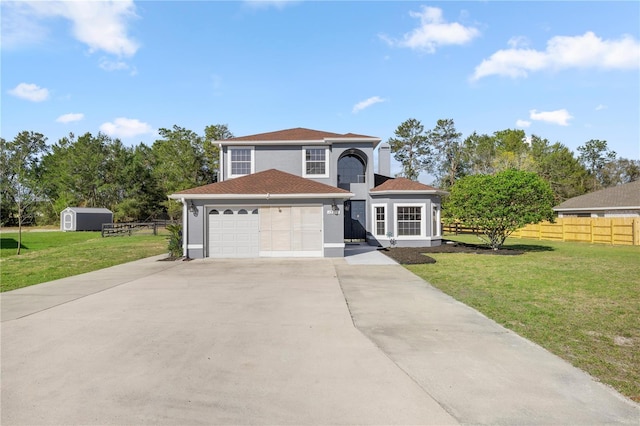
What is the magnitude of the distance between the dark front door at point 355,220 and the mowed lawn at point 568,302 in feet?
24.9

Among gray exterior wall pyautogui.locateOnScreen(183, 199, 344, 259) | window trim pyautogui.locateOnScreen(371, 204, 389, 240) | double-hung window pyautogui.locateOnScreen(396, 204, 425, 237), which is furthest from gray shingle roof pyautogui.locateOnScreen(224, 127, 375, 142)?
gray exterior wall pyautogui.locateOnScreen(183, 199, 344, 259)

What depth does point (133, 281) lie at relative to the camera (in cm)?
991

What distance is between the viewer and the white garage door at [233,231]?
15.1 meters

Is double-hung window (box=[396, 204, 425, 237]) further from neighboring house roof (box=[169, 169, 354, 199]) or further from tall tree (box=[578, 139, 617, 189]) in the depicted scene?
tall tree (box=[578, 139, 617, 189])

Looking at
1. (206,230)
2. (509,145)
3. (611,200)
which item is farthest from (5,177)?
(509,145)

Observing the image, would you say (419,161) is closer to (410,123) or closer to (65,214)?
(410,123)

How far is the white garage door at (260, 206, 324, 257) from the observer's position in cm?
1505

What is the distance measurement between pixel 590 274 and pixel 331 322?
945cm

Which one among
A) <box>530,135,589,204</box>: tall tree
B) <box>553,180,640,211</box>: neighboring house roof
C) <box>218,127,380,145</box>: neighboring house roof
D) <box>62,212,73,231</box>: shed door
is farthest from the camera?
<box>530,135,589,204</box>: tall tree

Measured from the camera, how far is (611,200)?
86.7ft

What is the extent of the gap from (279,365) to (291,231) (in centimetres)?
1100

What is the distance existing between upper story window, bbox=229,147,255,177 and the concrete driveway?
1292cm

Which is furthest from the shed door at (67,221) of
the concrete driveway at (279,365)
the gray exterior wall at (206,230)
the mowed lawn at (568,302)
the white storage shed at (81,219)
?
the mowed lawn at (568,302)

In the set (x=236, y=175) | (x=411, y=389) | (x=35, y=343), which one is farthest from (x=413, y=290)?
(x=236, y=175)
